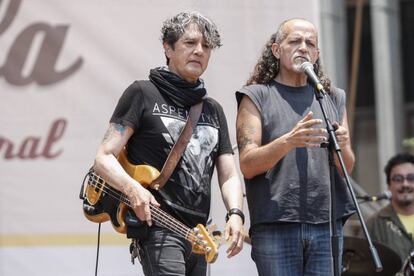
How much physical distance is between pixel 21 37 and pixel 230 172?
2110 millimetres

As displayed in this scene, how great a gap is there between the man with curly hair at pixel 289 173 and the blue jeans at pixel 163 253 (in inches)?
17.9

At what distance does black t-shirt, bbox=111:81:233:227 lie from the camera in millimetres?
4125

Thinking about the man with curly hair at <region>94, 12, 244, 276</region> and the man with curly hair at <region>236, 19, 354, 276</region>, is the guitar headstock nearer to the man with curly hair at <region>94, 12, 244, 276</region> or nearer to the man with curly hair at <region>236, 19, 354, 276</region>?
the man with curly hair at <region>94, 12, 244, 276</region>

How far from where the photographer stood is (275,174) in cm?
441

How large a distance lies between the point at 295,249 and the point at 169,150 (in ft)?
2.48

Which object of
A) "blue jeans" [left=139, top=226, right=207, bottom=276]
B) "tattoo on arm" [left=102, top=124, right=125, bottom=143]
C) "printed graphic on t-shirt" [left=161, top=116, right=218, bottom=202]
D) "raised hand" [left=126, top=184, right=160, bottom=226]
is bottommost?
"blue jeans" [left=139, top=226, right=207, bottom=276]

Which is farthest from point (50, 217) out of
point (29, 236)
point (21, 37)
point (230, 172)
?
point (230, 172)

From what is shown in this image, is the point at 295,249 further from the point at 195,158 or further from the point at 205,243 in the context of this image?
the point at 195,158

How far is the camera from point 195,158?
4.18m

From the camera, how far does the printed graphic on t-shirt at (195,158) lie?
4145mm

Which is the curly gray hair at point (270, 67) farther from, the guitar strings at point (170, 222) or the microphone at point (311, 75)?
the guitar strings at point (170, 222)

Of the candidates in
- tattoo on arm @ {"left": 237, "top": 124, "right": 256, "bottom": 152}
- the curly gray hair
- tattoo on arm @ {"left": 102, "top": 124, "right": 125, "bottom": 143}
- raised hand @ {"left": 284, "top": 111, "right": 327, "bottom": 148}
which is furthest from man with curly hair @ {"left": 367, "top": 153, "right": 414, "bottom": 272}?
tattoo on arm @ {"left": 102, "top": 124, "right": 125, "bottom": 143}

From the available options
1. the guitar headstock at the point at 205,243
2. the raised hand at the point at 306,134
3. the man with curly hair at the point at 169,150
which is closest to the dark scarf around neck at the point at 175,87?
the man with curly hair at the point at 169,150

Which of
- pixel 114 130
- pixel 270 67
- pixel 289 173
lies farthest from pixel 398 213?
pixel 114 130
